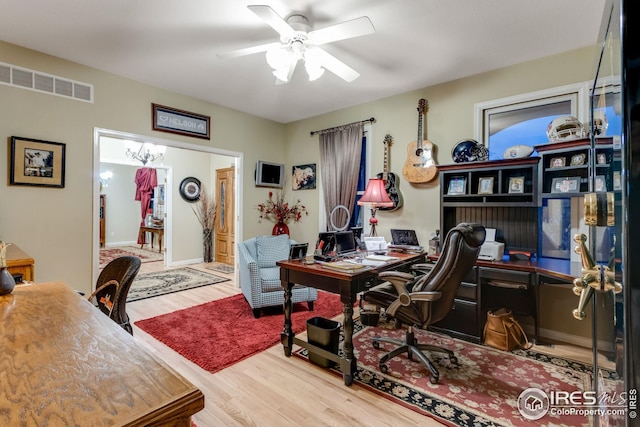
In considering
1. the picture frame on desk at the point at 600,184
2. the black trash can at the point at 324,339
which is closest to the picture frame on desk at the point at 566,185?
the picture frame on desk at the point at 600,184

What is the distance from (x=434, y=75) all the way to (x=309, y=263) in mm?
2512

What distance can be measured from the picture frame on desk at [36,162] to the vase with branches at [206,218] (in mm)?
3502

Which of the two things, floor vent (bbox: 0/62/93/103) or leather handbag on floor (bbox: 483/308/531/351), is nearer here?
leather handbag on floor (bbox: 483/308/531/351)

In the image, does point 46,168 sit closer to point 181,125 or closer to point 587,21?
point 181,125

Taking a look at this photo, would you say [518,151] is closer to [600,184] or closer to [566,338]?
[566,338]

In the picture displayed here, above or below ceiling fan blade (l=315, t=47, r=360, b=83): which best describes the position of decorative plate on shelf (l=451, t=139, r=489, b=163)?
below

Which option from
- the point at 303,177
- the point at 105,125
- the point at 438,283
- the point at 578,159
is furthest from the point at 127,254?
the point at 578,159

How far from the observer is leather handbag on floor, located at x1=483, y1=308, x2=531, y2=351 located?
2555 mm

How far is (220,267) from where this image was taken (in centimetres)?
596

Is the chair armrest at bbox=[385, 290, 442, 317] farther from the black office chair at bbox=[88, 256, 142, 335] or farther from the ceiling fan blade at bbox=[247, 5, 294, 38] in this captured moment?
the ceiling fan blade at bbox=[247, 5, 294, 38]

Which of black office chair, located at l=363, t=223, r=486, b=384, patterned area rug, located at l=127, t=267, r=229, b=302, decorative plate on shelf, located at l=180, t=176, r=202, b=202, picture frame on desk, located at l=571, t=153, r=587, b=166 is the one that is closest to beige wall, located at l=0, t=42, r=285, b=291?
patterned area rug, located at l=127, t=267, r=229, b=302

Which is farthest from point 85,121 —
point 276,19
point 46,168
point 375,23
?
point 375,23

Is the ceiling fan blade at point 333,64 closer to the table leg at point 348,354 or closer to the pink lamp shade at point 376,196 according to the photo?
the pink lamp shade at point 376,196

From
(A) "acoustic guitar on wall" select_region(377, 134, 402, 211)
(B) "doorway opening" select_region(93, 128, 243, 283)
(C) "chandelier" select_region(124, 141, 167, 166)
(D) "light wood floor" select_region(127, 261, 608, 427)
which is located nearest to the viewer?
(D) "light wood floor" select_region(127, 261, 608, 427)
